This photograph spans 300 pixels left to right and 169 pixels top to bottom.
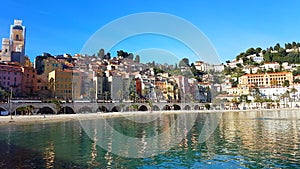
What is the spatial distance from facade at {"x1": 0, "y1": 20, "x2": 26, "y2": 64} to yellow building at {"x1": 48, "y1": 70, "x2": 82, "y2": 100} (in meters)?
16.5

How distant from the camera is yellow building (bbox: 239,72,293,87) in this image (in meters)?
88.6

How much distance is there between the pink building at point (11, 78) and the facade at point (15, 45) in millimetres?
15266

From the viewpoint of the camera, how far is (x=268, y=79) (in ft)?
302

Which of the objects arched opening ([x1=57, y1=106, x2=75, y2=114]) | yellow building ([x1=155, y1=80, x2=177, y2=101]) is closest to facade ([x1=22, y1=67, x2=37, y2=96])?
arched opening ([x1=57, y1=106, x2=75, y2=114])

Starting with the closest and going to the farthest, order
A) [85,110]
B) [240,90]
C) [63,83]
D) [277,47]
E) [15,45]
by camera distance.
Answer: [85,110], [63,83], [15,45], [240,90], [277,47]

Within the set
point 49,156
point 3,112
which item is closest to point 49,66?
point 3,112

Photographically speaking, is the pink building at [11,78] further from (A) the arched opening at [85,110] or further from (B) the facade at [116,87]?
(B) the facade at [116,87]

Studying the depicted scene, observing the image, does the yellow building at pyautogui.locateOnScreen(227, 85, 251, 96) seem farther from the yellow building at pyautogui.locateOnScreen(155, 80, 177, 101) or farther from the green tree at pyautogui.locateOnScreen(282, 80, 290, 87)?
the yellow building at pyautogui.locateOnScreen(155, 80, 177, 101)

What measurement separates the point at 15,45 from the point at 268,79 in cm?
7463

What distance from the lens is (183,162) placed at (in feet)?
35.9

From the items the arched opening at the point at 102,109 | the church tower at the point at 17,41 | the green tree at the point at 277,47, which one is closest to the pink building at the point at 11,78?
the arched opening at the point at 102,109

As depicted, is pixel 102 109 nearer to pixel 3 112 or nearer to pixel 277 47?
pixel 3 112

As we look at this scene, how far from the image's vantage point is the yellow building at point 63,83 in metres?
49.2

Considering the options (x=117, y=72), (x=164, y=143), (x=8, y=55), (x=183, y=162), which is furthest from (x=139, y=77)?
(x=183, y=162)
